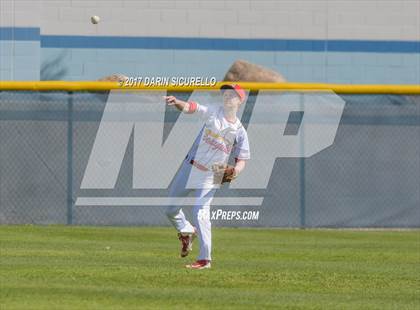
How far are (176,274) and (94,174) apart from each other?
741 cm

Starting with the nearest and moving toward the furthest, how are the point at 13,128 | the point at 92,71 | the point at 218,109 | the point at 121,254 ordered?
the point at 218,109 → the point at 121,254 → the point at 13,128 → the point at 92,71

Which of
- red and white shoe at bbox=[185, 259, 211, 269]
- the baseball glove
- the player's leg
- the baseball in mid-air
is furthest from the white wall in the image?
red and white shoe at bbox=[185, 259, 211, 269]

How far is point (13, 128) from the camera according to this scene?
17.8m

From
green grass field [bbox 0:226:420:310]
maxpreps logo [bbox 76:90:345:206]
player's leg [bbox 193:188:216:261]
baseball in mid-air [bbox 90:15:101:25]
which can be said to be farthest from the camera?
baseball in mid-air [bbox 90:15:101:25]

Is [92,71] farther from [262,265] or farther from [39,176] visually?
[262,265]

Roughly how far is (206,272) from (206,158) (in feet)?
3.65

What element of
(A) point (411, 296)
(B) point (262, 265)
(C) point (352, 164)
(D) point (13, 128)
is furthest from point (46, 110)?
(A) point (411, 296)

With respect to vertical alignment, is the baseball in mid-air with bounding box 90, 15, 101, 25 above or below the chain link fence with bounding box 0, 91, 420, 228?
above

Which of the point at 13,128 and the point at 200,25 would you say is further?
the point at 200,25

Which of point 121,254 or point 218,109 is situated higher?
point 218,109

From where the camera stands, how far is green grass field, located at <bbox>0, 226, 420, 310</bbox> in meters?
8.97

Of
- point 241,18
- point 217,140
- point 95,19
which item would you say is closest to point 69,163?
point 95,19

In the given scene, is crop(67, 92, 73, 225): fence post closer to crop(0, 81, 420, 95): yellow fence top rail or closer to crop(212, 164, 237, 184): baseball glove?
crop(0, 81, 420, 95): yellow fence top rail

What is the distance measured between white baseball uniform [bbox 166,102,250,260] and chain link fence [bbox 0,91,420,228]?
6.58 meters
